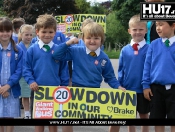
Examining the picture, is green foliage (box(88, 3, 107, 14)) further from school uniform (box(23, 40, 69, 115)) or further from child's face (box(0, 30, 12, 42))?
child's face (box(0, 30, 12, 42))

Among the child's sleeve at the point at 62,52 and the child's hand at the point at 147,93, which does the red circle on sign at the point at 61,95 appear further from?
the child's hand at the point at 147,93

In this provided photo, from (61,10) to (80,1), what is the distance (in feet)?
0.30

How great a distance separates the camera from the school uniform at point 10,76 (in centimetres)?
217

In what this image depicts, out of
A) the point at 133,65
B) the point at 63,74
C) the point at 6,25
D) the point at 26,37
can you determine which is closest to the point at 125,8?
the point at 133,65

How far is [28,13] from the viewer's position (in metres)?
1.77

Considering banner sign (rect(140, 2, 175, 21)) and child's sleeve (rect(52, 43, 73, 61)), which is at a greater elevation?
banner sign (rect(140, 2, 175, 21))

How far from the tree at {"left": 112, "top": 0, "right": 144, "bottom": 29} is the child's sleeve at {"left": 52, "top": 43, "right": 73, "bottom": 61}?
399 millimetres

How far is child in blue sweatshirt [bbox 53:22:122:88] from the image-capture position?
206cm

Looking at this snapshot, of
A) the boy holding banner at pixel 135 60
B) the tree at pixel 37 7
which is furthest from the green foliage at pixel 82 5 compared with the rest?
the boy holding banner at pixel 135 60

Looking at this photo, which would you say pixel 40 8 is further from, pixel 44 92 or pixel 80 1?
pixel 44 92

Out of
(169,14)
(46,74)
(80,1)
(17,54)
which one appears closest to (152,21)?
(169,14)

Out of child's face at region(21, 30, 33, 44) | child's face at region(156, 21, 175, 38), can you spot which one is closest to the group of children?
child's face at region(156, 21, 175, 38)

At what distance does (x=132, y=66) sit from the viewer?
2.14 meters

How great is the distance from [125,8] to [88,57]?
49 cm
